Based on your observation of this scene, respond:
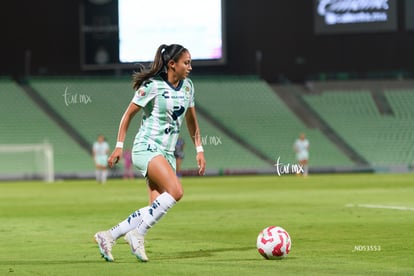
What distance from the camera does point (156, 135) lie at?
10867 mm

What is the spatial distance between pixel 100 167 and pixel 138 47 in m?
7.84

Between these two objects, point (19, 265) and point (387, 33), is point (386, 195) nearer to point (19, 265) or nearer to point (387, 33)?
point (19, 265)

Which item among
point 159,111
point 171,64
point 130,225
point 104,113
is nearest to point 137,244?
point 130,225

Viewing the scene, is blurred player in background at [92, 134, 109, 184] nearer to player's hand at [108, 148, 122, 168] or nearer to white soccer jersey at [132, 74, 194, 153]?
white soccer jersey at [132, 74, 194, 153]

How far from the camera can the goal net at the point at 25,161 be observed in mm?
45188

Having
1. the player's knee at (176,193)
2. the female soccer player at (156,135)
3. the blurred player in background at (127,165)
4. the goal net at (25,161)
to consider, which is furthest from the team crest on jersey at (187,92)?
the goal net at (25,161)

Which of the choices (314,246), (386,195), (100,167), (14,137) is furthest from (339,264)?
(14,137)

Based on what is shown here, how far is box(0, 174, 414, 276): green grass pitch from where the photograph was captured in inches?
399

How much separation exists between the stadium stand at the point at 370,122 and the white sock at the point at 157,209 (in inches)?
1532

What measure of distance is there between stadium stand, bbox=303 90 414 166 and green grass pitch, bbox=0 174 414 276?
22.2m

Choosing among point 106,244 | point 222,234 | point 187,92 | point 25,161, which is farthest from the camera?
point 25,161

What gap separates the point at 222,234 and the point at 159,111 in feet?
13.9

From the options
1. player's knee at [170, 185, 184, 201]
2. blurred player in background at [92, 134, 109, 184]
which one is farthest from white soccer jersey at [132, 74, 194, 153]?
blurred player in background at [92, 134, 109, 184]

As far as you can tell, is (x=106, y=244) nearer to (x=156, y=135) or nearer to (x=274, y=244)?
(x=156, y=135)
